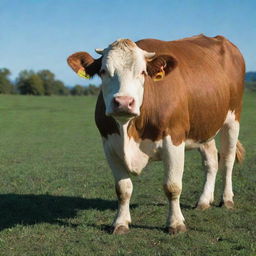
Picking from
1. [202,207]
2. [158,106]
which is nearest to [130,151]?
[158,106]

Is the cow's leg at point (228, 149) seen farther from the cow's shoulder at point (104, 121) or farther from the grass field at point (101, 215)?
the cow's shoulder at point (104, 121)

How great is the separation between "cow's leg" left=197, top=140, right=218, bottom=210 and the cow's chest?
5.82ft

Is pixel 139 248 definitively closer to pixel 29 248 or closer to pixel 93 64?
pixel 29 248

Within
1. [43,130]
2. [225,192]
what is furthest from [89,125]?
[225,192]

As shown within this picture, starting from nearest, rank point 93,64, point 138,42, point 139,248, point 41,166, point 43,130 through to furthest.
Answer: point 139,248, point 93,64, point 138,42, point 41,166, point 43,130

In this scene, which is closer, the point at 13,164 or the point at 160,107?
the point at 160,107

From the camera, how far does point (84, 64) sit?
6133mm

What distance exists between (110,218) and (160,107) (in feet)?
6.60

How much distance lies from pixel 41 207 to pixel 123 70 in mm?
3339

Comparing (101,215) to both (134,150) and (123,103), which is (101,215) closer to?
(134,150)

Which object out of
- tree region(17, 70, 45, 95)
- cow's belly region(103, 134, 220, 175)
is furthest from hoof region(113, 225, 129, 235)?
tree region(17, 70, 45, 95)

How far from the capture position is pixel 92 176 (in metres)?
11.3

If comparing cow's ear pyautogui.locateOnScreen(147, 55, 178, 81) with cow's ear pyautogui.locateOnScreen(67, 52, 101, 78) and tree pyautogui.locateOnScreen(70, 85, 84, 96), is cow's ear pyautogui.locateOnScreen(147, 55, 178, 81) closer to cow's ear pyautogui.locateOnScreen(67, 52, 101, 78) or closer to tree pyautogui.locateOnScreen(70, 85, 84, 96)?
cow's ear pyautogui.locateOnScreen(67, 52, 101, 78)

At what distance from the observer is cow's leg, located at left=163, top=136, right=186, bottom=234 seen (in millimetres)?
6152
